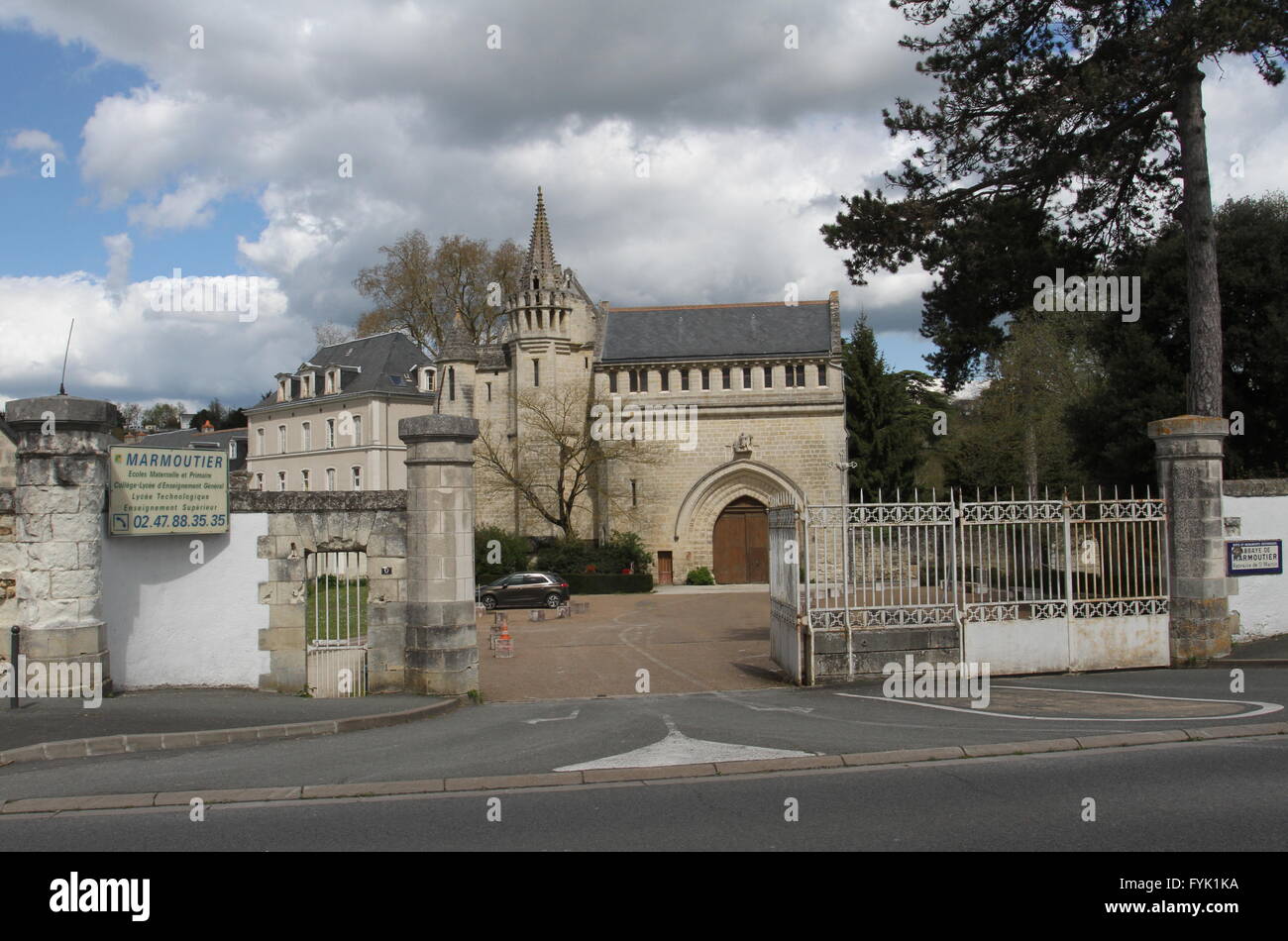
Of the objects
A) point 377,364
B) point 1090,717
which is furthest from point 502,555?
point 1090,717

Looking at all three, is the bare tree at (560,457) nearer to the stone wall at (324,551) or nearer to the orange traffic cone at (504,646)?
the orange traffic cone at (504,646)

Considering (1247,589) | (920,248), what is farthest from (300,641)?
(1247,589)

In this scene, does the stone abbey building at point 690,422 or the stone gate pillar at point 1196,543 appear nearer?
the stone gate pillar at point 1196,543

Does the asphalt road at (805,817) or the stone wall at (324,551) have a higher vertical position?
the stone wall at (324,551)

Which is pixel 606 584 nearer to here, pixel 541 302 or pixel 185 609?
pixel 541 302

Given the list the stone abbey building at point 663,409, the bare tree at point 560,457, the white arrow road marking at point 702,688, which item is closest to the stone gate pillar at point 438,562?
the white arrow road marking at point 702,688

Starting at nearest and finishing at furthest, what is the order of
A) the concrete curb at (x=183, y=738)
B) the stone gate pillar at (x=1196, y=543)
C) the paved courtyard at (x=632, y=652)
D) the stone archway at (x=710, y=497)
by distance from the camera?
the concrete curb at (x=183, y=738)
the stone gate pillar at (x=1196, y=543)
the paved courtyard at (x=632, y=652)
the stone archway at (x=710, y=497)

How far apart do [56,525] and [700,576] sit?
102ft

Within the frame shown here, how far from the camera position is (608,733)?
9.20 metres

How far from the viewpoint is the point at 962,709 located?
33.2ft

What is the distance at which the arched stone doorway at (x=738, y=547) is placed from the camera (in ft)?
133

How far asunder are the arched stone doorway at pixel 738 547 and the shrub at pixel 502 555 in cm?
801

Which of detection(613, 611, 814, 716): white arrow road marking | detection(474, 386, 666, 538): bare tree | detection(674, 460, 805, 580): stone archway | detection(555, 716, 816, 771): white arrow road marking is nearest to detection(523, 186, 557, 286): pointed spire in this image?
detection(474, 386, 666, 538): bare tree

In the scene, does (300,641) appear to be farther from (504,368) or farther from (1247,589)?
(504,368)
